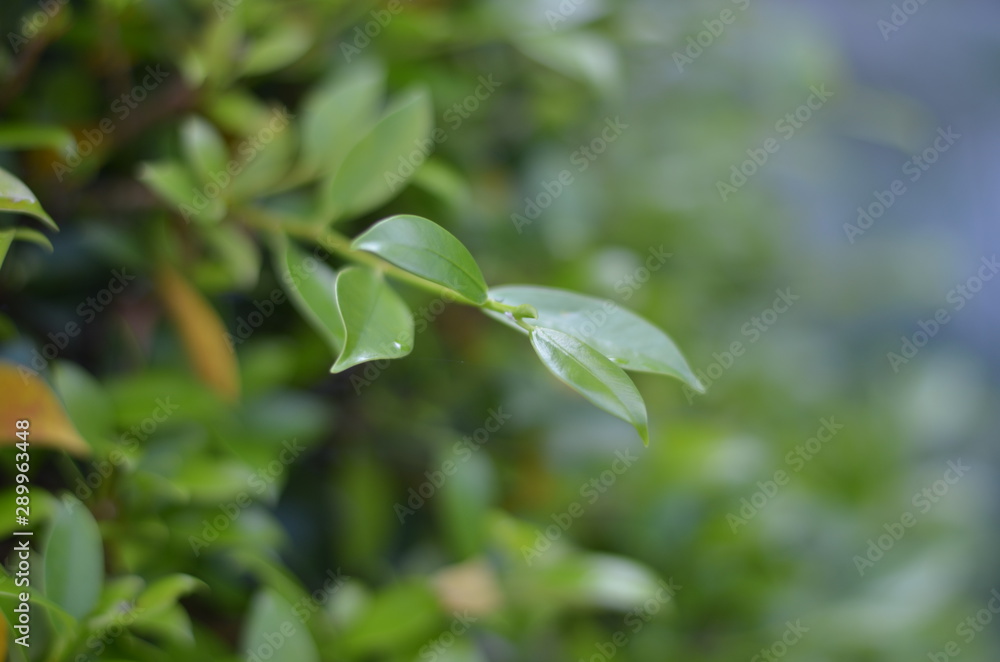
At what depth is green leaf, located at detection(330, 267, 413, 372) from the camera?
0.33m

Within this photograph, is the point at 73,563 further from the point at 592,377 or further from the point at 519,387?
the point at 519,387

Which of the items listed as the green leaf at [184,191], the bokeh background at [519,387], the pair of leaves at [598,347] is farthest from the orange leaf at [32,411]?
the pair of leaves at [598,347]

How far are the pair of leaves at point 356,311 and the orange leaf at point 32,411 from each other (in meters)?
0.14

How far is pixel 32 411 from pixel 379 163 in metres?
0.22

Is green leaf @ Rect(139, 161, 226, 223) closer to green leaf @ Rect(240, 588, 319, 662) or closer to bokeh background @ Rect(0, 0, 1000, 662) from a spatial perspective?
bokeh background @ Rect(0, 0, 1000, 662)

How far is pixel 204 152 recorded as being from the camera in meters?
0.48

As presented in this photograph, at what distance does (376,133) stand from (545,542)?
317 millimetres

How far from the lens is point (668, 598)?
0.68 metres

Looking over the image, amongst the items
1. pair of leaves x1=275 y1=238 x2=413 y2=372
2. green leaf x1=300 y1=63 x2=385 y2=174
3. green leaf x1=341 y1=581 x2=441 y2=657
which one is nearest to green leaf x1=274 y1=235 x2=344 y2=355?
pair of leaves x1=275 y1=238 x2=413 y2=372

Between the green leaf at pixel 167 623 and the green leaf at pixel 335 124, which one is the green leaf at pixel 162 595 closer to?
the green leaf at pixel 167 623

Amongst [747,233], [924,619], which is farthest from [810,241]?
[924,619]

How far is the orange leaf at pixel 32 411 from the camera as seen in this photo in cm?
40

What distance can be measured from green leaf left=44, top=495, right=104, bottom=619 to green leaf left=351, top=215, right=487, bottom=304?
0.63 ft

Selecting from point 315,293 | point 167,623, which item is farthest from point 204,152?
point 167,623
